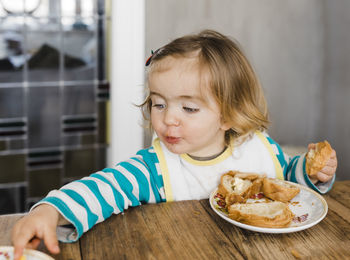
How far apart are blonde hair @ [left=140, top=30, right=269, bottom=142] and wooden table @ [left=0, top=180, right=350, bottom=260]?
33 centimetres

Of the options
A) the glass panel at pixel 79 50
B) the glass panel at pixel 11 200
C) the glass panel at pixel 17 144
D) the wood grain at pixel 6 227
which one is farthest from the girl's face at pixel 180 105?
the glass panel at pixel 11 200

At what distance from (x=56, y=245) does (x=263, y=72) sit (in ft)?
7.00

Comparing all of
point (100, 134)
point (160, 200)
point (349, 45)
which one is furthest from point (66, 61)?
point (160, 200)

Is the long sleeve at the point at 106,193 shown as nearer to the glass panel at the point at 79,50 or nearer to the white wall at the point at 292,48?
the white wall at the point at 292,48

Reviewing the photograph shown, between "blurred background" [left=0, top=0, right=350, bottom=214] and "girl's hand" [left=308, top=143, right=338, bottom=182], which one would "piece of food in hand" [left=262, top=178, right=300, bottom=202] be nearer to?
"girl's hand" [left=308, top=143, right=338, bottom=182]

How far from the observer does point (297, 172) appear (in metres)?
1.28

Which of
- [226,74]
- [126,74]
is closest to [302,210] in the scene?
[226,74]

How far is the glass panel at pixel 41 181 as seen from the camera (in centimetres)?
314

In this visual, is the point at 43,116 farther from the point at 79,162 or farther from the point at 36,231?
the point at 36,231

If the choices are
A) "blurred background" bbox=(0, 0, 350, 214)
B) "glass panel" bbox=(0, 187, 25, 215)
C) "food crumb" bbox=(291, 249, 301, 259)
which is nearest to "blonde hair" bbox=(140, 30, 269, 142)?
"food crumb" bbox=(291, 249, 301, 259)

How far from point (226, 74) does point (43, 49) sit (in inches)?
83.5

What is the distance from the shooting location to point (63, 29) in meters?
3.01

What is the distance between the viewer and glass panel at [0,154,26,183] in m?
3.05

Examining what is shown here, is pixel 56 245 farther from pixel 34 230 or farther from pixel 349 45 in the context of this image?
pixel 349 45
